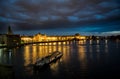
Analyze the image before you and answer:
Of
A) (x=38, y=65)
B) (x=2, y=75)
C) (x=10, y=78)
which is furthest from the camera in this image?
(x=38, y=65)

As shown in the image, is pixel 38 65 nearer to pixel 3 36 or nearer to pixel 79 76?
pixel 79 76

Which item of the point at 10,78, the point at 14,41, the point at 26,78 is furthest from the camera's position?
the point at 14,41

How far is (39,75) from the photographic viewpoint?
90.5 ft

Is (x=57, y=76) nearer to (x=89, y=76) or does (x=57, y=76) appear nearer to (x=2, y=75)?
(x=89, y=76)

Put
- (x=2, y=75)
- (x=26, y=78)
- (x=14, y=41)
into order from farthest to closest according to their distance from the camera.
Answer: (x=14, y=41), (x=26, y=78), (x=2, y=75)

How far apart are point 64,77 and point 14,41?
108436mm

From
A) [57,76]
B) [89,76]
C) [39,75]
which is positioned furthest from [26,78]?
[89,76]

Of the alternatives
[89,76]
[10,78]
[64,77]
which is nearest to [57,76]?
[64,77]

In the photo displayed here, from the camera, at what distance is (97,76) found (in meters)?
26.5

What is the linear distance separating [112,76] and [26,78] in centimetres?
1273

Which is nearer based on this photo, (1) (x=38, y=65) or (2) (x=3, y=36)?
(1) (x=38, y=65)

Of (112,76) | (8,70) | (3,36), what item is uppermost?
(3,36)

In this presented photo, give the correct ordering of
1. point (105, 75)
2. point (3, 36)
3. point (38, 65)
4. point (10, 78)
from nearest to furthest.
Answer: point (10, 78) < point (105, 75) < point (38, 65) < point (3, 36)

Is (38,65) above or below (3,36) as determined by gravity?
below
